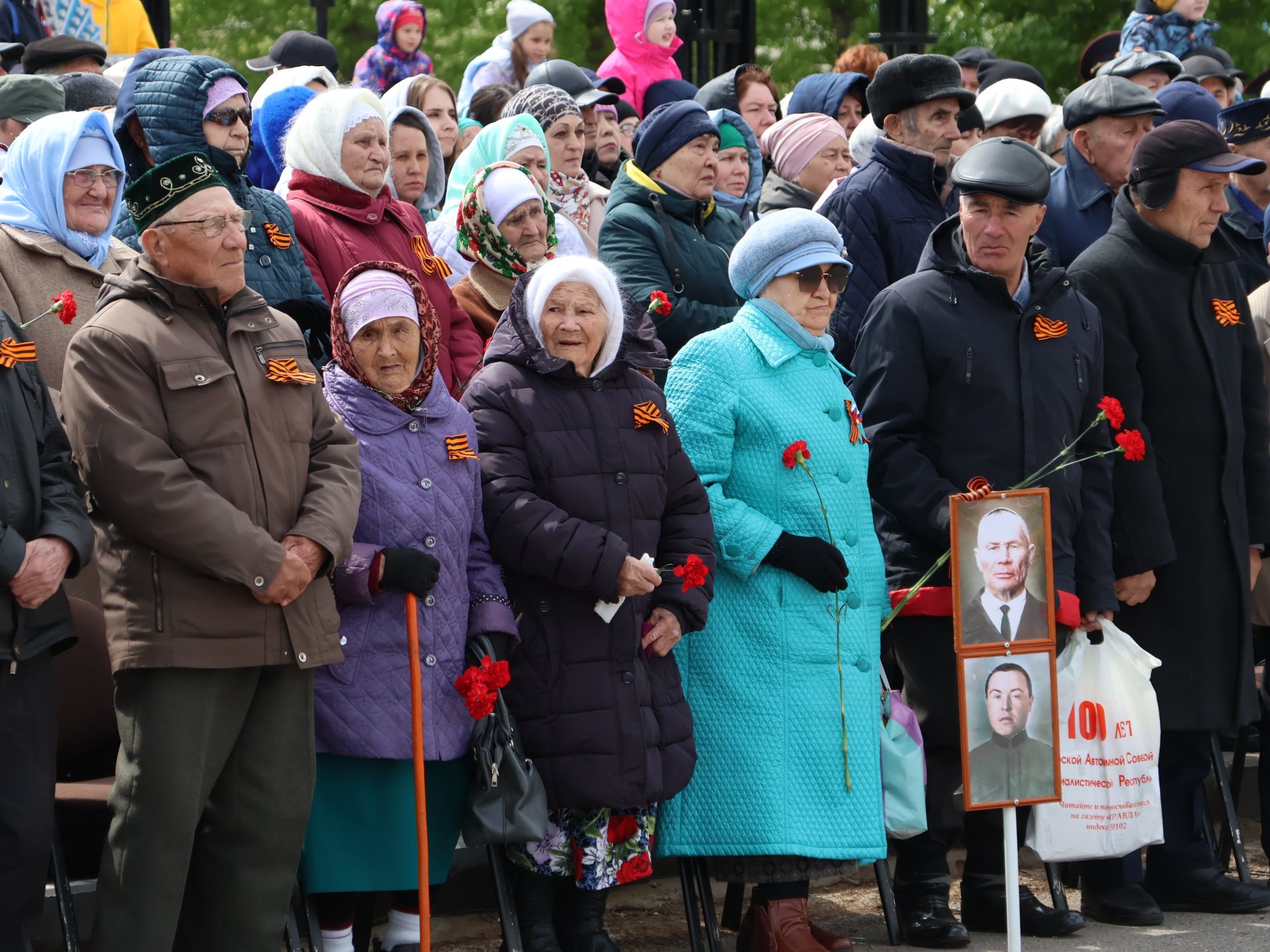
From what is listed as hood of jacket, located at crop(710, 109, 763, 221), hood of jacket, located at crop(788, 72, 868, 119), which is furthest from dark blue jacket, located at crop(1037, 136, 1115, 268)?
hood of jacket, located at crop(788, 72, 868, 119)

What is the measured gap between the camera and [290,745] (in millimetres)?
4777

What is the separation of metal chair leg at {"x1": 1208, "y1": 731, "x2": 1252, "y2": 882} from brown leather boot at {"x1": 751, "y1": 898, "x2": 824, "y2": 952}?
1.89 meters

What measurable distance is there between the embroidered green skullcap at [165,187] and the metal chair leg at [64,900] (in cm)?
156

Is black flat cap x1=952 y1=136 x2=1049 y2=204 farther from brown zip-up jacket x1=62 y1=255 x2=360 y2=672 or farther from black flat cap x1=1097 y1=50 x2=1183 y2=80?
black flat cap x1=1097 y1=50 x2=1183 y2=80

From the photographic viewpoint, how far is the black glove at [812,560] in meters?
5.60

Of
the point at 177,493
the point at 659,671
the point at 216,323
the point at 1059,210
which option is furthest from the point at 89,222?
the point at 1059,210

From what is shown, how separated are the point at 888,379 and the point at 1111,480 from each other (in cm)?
90

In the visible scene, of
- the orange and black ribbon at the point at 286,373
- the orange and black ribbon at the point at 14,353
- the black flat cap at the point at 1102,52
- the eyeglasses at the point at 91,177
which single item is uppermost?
the black flat cap at the point at 1102,52

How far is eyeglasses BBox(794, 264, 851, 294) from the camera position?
5.86m

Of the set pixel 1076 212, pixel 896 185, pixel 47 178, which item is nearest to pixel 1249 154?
pixel 1076 212

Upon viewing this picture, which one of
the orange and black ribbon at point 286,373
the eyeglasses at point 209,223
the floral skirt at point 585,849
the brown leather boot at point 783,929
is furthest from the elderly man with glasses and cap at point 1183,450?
the eyeglasses at point 209,223

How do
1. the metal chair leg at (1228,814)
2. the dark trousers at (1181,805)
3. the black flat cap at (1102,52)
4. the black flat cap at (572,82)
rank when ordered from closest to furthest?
1. the dark trousers at (1181,805)
2. the metal chair leg at (1228,814)
3. the black flat cap at (572,82)
4. the black flat cap at (1102,52)

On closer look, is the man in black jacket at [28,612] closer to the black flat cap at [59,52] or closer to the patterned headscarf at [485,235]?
the patterned headscarf at [485,235]

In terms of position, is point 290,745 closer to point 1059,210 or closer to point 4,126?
point 4,126
